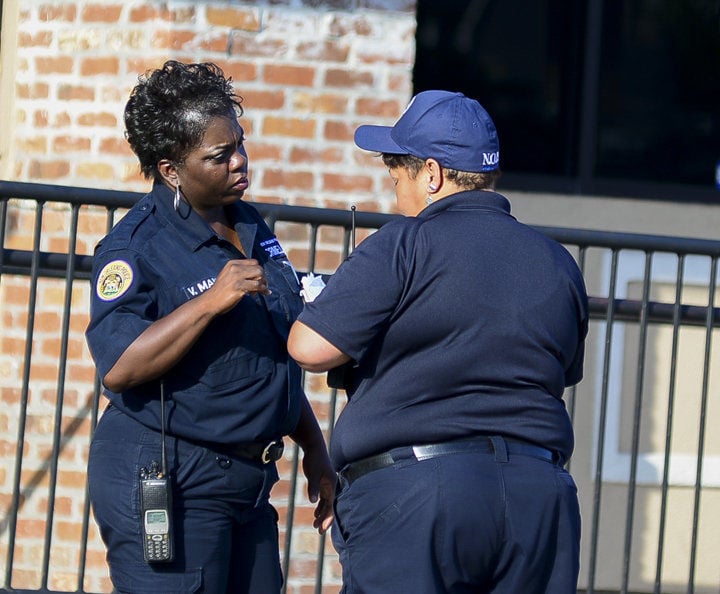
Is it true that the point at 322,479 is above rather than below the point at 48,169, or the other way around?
below

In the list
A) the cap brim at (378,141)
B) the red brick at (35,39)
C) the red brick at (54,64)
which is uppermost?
the red brick at (35,39)

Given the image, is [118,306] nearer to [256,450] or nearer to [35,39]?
[256,450]

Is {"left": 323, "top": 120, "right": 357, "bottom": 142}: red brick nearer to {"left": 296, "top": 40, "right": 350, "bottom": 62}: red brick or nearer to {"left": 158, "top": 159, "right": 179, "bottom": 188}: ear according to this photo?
{"left": 296, "top": 40, "right": 350, "bottom": 62}: red brick

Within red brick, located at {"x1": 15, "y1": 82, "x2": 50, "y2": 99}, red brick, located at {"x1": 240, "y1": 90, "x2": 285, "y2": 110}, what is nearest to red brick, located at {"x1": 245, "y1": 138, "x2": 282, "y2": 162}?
red brick, located at {"x1": 240, "y1": 90, "x2": 285, "y2": 110}

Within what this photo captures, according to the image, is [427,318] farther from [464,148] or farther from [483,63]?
[483,63]

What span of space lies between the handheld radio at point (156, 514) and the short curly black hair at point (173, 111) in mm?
616

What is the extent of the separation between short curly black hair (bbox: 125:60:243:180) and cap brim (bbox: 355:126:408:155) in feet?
1.18

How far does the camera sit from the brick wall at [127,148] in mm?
5227

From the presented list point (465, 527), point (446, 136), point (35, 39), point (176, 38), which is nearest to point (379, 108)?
point (176, 38)

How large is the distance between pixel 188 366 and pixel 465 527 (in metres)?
0.76

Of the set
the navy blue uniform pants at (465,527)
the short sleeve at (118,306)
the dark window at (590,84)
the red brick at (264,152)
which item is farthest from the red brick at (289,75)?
the navy blue uniform pants at (465,527)

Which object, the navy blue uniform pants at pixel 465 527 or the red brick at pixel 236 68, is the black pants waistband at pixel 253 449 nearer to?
the navy blue uniform pants at pixel 465 527

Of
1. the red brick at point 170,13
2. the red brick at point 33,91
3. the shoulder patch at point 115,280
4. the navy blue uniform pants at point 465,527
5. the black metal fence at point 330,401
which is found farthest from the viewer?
the red brick at point 33,91

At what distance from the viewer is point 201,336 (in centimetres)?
320
